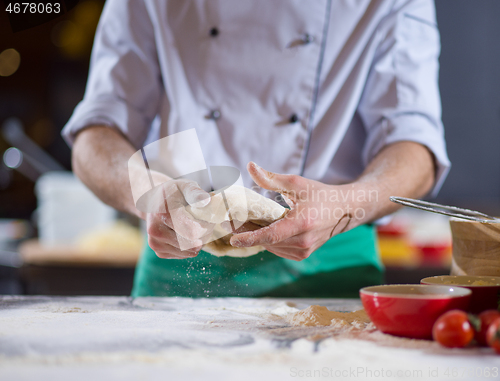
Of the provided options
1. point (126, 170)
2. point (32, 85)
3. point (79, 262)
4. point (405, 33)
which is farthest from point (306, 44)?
point (32, 85)

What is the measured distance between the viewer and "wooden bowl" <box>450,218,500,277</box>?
0.89 m

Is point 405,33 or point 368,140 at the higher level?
point 405,33

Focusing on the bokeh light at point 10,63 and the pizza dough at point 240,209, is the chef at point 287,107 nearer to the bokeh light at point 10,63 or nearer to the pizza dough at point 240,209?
the pizza dough at point 240,209

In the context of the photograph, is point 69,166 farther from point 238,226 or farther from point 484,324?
point 484,324

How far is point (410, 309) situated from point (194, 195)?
1.34 ft

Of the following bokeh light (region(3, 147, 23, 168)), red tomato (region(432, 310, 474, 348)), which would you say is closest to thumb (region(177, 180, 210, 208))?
red tomato (region(432, 310, 474, 348))

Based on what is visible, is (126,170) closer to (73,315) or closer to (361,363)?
(73,315)

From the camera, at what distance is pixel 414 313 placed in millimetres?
679

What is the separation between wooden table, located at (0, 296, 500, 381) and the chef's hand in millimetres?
150

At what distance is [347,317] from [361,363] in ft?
0.89

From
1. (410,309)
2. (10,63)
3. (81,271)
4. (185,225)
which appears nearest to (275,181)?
(185,225)

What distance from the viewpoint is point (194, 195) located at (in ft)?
2.71

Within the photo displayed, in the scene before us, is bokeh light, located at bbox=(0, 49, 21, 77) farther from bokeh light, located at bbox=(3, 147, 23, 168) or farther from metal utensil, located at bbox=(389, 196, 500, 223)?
metal utensil, located at bbox=(389, 196, 500, 223)

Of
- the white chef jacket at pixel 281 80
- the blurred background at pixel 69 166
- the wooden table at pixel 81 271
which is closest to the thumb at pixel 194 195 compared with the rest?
the white chef jacket at pixel 281 80
